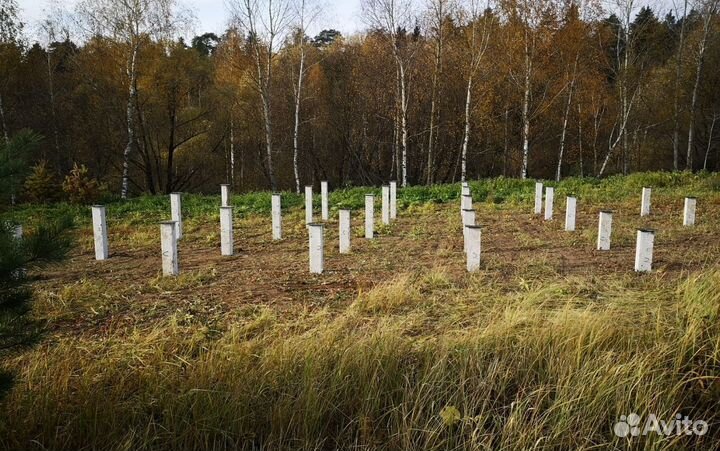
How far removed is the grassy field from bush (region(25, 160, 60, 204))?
10129 millimetres

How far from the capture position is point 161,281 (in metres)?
5.80

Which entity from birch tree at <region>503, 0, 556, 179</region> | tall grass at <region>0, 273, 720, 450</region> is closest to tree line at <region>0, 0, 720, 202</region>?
birch tree at <region>503, 0, 556, 179</region>

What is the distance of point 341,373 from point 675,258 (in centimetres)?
529

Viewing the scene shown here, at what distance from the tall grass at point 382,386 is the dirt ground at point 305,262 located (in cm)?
75

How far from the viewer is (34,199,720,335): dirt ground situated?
4.87 meters

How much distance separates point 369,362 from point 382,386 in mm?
184

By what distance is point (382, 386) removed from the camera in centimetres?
308

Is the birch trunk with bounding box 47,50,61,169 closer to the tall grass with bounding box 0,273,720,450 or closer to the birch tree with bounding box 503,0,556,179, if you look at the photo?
the birch tree with bounding box 503,0,556,179

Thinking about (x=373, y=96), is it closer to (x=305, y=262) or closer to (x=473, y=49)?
(x=473, y=49)

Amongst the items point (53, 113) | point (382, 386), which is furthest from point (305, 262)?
point (53, 113)

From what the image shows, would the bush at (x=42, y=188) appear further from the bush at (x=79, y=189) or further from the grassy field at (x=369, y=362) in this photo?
the grassy field at (x=369, y=362)

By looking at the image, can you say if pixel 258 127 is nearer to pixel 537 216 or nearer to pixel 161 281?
pixel 537 216

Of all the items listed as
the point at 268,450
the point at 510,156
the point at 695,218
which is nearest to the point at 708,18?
the point at 510,156

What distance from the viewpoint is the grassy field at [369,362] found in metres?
2.76
